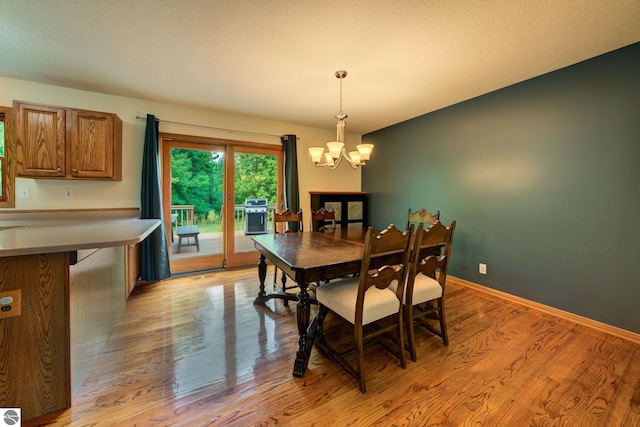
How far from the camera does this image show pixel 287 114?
12.1 ft

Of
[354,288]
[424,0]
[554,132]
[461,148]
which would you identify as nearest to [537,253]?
[554,132]

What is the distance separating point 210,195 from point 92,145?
4.58ft

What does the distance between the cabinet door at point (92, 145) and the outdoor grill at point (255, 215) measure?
67.6 inches

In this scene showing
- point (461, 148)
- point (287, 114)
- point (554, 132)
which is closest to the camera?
point (554, 132)

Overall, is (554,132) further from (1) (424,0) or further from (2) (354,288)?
(2) (354,288)

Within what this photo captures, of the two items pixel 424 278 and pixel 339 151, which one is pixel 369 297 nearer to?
pixel 424 278

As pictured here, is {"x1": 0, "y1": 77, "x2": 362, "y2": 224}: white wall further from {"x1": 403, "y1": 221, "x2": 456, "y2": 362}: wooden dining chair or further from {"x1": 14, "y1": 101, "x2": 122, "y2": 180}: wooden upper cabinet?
{"x1": 403, "y1": 221, "x2": 456, "y2": 362}: wooden dining chair

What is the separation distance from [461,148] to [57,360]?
13.5ft

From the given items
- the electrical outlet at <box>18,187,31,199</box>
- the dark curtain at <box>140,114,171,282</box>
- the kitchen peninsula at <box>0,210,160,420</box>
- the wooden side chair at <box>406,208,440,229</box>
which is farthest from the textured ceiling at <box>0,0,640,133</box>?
the kitchen peninsula at <box>0,210,160,420</box>

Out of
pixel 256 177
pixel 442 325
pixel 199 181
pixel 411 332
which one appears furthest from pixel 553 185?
pixel 199 181

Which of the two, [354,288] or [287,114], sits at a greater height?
[287,114]

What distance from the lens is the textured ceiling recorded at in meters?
1.62

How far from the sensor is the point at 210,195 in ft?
12.0

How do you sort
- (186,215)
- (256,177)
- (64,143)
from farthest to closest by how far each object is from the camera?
(256,177)
(186,215)
(64,143)
